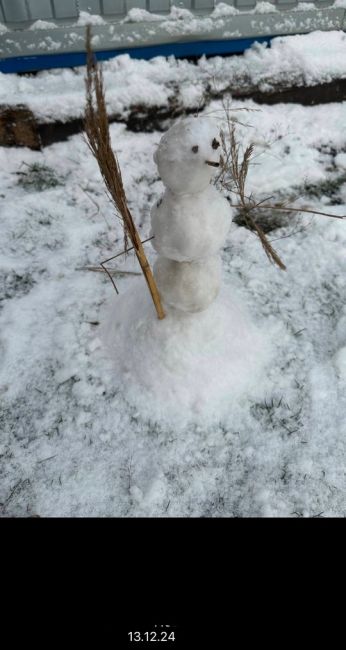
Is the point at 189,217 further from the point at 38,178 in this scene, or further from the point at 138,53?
the point at 138,53

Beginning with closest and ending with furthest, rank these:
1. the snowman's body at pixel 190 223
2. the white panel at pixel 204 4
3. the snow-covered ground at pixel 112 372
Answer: the snowman's body at pixel 190 223, the snow-covered ground at pixel 112 372, the white panel at pixel 204 4

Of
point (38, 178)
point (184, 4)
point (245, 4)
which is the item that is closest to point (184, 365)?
point (38, 178)

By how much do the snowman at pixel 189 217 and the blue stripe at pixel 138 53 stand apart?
90.8 inches

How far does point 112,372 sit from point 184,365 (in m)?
0.36

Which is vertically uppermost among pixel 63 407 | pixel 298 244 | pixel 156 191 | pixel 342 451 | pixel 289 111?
pixel 289 111

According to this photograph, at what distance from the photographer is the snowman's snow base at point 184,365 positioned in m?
2.21

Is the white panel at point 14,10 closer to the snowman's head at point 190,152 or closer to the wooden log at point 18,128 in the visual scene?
the wooden log at point 18,128

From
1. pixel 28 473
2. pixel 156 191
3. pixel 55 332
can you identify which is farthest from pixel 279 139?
pixel 28 473

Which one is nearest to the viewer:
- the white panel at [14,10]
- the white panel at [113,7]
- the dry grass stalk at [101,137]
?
the dry grass stalk at [101,137]

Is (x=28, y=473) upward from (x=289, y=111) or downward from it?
downward

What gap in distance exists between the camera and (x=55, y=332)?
2.52 meters

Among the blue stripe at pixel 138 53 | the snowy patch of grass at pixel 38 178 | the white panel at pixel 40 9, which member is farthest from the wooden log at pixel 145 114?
the white panel at pixel 40 9

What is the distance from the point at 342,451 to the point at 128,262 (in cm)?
151

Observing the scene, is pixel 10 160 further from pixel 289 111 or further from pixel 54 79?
pixel 289 111
